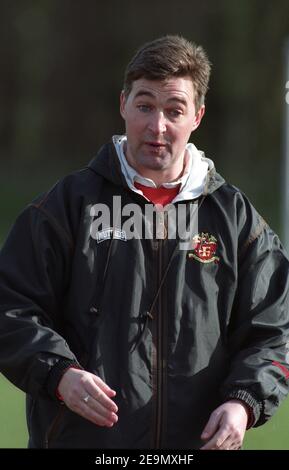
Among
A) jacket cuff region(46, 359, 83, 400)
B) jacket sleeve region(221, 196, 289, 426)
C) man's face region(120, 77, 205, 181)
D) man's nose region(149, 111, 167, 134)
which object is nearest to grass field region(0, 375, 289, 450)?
jacket sleeve region(221, 196, 289, 426)

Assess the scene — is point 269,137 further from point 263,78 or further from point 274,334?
point 274,334

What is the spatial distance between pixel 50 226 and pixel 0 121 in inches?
868

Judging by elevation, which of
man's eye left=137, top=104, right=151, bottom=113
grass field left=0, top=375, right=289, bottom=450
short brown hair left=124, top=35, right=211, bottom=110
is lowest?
grass field left=0, top=375, right=289, bottom=450

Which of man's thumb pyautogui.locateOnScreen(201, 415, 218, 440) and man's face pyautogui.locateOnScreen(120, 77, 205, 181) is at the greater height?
man's face pyautogui.locateOnScreen(120, 77, 205, 181)

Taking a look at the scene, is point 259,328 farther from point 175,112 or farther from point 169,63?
point 169,63

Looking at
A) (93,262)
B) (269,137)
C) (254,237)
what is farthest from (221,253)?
(269,137)

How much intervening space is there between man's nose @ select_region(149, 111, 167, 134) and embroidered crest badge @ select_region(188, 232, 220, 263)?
372 mm

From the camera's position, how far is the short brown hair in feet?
12.6

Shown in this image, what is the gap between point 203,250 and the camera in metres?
3.82

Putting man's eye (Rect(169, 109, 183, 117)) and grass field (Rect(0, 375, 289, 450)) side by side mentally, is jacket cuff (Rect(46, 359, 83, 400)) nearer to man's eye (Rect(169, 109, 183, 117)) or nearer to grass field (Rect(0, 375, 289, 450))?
man's eye (Rect(169, 109, 183, 117))

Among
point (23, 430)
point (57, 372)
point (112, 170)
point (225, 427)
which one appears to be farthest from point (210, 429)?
point (23, 430)

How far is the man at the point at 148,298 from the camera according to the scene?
366 cm

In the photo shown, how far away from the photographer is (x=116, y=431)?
145 inches

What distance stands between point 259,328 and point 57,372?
702mm
